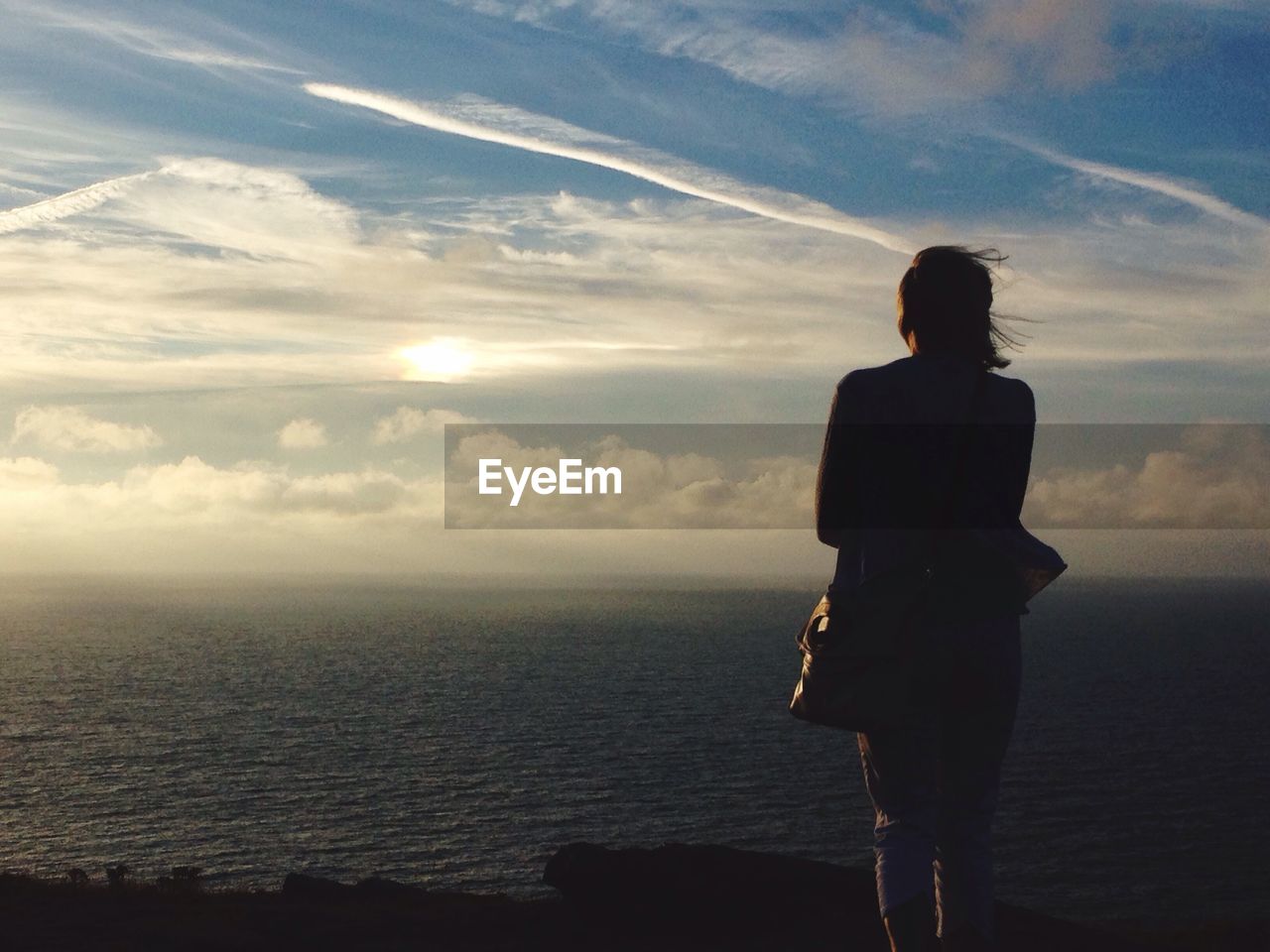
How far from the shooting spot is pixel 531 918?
848 cm

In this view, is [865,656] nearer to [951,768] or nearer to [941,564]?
[941,564]

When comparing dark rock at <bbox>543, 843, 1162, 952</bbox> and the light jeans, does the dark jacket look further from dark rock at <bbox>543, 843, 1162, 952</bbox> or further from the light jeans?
dark rock at <bbox>543, 843, 1162, 952</bbox>

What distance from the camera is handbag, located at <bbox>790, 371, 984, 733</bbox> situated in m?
3.46

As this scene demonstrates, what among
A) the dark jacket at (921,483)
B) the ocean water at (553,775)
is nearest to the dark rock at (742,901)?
the dark jacket at (921,483)

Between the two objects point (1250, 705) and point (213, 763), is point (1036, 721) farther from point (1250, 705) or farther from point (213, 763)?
point (213, 763)

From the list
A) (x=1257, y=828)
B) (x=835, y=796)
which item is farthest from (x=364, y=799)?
(x=1257, y=828)

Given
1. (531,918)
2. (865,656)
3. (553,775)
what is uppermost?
(865,656)

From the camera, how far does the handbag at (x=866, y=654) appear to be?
346cm

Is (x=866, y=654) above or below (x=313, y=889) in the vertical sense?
above

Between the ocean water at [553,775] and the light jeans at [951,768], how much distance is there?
48.8 m

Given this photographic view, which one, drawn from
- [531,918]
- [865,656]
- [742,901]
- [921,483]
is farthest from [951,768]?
[742,901]

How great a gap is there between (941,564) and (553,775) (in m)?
74.6

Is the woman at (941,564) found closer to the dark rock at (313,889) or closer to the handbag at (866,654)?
the handbag at (866,654)

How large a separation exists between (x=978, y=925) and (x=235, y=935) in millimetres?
5425
